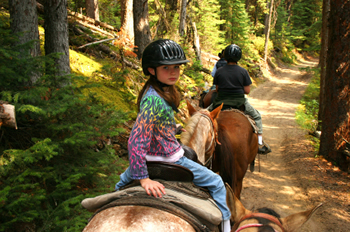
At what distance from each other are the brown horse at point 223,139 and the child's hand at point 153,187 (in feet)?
3.18

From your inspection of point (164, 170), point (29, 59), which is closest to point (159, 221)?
point (164, 170)

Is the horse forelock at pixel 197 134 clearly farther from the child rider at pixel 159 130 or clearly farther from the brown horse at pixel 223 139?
the child rider at pixel 159 130

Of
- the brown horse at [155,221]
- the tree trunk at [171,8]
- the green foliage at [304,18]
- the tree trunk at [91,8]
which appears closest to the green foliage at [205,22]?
the tree trunk at [171,8]

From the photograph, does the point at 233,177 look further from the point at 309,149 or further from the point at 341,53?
the point at 309,149

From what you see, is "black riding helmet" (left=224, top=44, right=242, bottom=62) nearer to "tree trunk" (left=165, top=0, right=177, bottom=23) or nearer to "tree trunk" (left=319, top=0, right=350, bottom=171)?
"tree trunk" (left=319, top=0, right=350, bottom=171)

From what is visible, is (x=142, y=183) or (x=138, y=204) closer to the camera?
(x=138, y=204)

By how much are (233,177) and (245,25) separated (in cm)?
2155

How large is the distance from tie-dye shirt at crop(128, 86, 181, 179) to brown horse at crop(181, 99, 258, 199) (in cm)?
71

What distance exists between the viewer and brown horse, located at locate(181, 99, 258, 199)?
2947 mm

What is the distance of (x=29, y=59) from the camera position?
3209 millimetres

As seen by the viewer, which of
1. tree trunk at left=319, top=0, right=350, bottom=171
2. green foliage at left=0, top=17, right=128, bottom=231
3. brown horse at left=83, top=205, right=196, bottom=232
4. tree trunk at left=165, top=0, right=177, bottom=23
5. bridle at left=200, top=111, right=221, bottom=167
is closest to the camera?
brown horse at left=83, top=205, right=196, bottom=232

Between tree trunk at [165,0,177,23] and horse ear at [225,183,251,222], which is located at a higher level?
tree trunk at [165,0,177,23]

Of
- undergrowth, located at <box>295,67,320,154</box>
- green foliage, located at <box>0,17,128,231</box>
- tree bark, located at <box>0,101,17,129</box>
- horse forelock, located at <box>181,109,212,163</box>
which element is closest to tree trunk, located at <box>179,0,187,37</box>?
undergrowth, located at <box>295,67,320,154</box>

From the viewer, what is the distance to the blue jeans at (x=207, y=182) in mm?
2207
